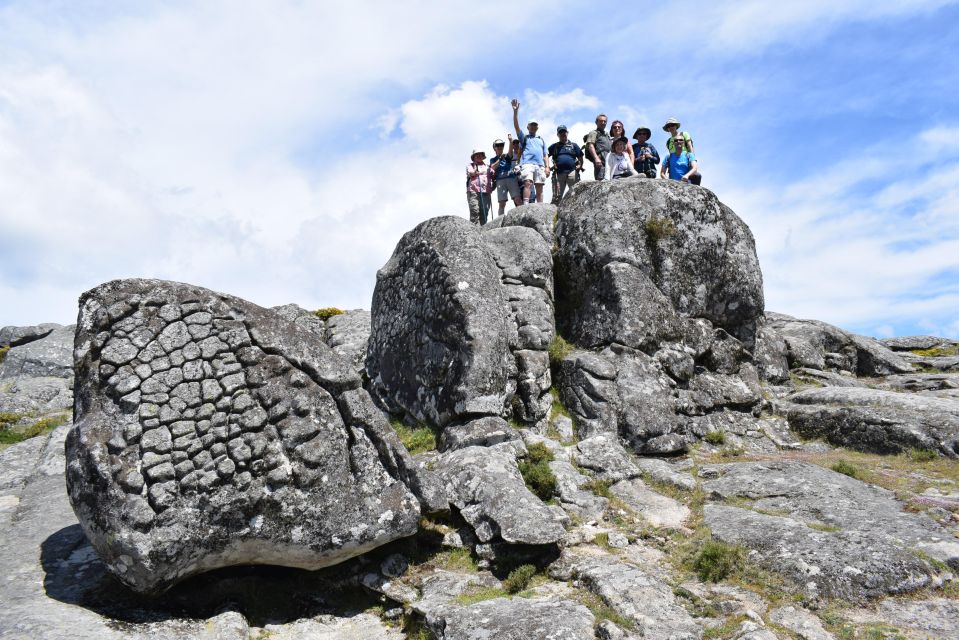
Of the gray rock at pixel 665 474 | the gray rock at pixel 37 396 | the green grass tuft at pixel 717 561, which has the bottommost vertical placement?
the green grass tuft at pixel 717 561

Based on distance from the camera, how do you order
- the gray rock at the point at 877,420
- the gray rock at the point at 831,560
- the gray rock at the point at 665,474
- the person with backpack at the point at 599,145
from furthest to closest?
the person with backpack at the point at 599,145, the gray rock at the point at 877,420, the gray rock at the point at 665,474, the gray rock at the point at 831,560

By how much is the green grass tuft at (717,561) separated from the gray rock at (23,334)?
3475 centimetres

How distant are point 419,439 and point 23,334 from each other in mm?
29596

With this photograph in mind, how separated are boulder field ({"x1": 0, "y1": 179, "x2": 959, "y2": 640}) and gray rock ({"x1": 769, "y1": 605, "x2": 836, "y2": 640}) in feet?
0.17

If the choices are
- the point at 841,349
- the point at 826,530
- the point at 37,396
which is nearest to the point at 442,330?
the point at 826,530

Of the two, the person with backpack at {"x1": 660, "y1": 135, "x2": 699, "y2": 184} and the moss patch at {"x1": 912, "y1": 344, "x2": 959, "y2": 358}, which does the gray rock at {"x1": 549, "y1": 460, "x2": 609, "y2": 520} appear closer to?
the person with backpack at {"x1": 660, "y1": 135, "x2": 699, "y2": 184}

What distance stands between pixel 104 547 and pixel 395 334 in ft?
31.0

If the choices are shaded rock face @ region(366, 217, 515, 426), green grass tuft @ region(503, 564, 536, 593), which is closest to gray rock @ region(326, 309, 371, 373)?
shaded rock face @ region(366, 217, 515, 426)

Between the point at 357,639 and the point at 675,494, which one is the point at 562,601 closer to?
the point at 357,639

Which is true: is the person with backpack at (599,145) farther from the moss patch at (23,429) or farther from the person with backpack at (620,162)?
the moss patch at (23,429)

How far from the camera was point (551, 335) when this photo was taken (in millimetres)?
18203

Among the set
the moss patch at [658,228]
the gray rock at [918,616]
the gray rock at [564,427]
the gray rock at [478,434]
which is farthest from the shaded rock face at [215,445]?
the moss patch at [658,228]

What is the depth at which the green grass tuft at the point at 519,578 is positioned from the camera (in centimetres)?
1018

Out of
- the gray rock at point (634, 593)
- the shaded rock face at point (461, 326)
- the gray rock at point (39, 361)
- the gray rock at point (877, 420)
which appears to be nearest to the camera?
the gray rock at point (634, 593)
